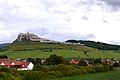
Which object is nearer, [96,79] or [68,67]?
[96,79]

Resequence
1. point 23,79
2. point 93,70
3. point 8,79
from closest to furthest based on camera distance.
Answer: point 8,79 < point 23,79 < point 93,70

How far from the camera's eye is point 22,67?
374 ft

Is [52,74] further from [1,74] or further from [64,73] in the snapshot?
[1,74]

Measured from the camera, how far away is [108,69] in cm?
11075

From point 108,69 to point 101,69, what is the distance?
520 cm

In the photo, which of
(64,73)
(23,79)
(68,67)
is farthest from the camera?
(68,67)

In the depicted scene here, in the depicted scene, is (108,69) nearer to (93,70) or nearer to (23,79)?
(93,70)

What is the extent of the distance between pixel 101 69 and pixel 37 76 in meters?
37.7

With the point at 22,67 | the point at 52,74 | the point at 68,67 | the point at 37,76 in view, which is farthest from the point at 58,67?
the point at 22,67

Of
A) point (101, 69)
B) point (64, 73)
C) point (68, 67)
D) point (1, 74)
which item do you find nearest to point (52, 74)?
point (64, 73)

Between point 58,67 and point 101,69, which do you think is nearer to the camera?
point 58,67

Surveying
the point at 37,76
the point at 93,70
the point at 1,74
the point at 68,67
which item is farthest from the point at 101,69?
the point at 1,74

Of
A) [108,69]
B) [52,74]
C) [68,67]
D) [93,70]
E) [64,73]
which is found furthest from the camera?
[108,69]

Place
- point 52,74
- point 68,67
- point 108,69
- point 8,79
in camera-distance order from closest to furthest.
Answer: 1. point 8,79
2. point 52,74
3. point 68,67
4. point 108,69
